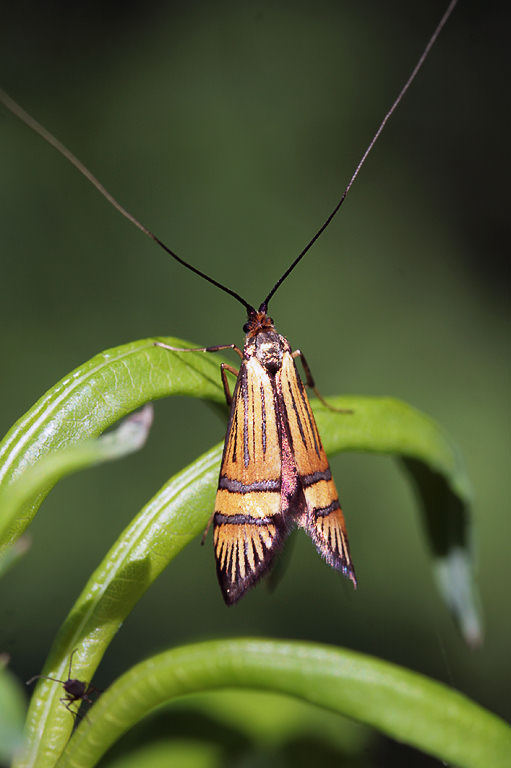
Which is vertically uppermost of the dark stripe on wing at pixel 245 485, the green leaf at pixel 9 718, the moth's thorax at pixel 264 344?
the moth's thorax at pixel 264 344

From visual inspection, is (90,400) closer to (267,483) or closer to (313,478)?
(267,483)

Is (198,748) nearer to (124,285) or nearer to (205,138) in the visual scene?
(124,285)

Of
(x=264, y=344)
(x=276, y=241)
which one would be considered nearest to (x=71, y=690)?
(x=264, y=344)

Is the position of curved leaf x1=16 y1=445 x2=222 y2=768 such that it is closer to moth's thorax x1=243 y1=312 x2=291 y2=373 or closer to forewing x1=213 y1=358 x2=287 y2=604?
forewing x1=213 y1=358 x2=287 y2=604

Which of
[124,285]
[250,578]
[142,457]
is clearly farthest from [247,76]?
[250,578]

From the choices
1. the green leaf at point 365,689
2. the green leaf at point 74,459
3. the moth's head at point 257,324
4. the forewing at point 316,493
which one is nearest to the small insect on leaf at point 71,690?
the green leaf at point 365,689

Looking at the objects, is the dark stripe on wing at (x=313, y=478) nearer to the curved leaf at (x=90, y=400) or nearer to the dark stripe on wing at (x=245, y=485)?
the dark stripe on wing at (x=245, y=485)
